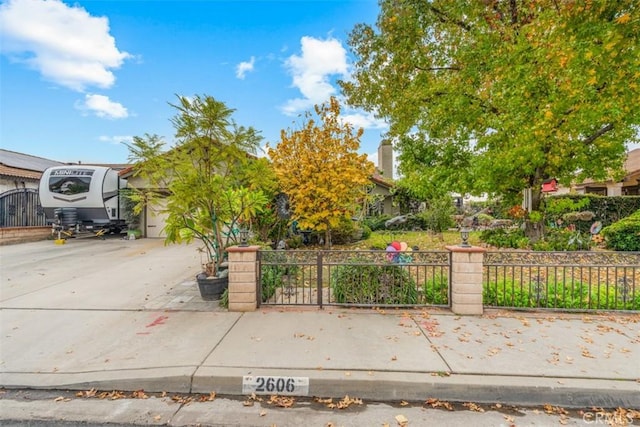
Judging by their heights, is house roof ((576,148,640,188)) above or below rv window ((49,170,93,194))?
above

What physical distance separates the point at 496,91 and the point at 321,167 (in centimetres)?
534

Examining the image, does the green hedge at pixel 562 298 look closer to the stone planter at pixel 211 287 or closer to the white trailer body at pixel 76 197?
the stone planter at pixel 211 287

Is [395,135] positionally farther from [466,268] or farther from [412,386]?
[412,386]

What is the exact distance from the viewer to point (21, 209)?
13484 millimetres

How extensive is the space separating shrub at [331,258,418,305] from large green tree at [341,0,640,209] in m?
5.19

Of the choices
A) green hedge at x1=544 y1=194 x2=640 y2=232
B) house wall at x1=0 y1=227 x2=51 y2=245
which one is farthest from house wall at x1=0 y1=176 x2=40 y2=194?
green hedge at x1=544 y1=194 x2=640 y2=232

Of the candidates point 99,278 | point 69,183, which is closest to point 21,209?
point 69,183

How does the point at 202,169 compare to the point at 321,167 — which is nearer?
the point at 202,169

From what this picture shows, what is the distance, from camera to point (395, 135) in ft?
37.9

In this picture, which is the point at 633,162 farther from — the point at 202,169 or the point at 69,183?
the point at 69,183

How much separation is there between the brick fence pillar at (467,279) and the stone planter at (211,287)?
3960mm

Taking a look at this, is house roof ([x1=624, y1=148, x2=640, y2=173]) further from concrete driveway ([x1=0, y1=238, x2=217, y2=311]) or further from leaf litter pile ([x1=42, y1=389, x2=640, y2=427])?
concrete driveway ([x1=0, y1=238, x2=217, y2=311])

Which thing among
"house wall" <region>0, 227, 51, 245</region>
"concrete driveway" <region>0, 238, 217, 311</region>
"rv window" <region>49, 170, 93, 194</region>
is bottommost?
"concrete driveway" <region>0, 238, 217, 311</region>

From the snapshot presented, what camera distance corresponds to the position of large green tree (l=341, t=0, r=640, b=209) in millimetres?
6695
